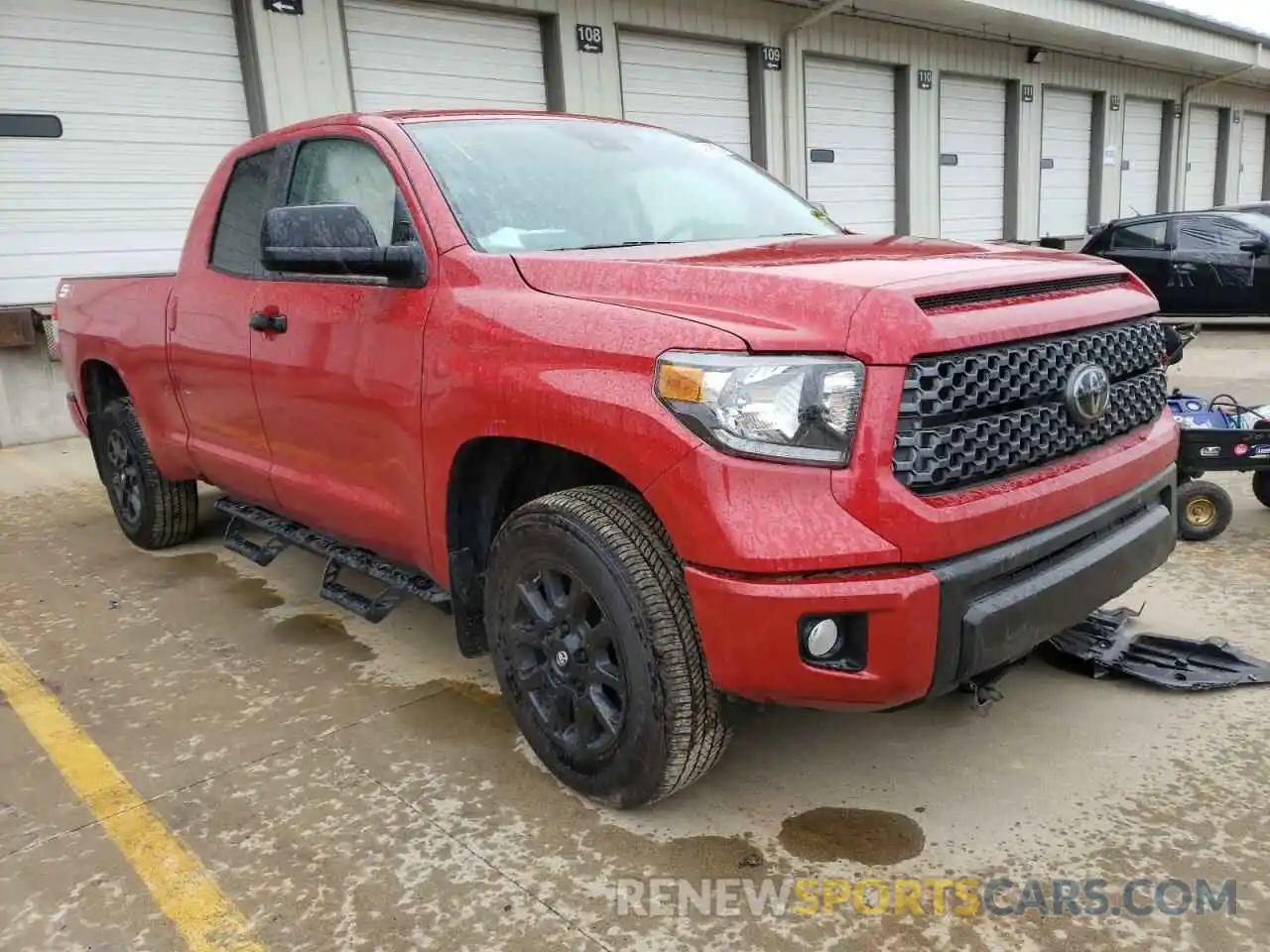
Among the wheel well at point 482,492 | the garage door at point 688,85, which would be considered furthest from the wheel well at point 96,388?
the garage door at point 688,85

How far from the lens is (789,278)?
2264mm

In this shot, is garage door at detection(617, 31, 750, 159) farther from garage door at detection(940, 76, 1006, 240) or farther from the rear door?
the rear door

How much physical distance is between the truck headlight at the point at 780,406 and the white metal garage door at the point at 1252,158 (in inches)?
1175

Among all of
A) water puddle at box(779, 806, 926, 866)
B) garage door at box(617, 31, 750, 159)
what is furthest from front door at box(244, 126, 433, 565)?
garage door at box(617, 31, 750, 159)

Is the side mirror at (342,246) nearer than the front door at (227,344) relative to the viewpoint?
Yes

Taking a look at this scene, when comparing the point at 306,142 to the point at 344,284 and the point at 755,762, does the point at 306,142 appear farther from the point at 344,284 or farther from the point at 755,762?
the point at 755,762

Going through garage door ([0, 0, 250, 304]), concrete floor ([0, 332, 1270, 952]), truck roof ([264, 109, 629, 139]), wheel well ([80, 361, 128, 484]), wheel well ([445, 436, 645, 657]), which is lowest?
concrete floor ([0, 332, 1270, 952])

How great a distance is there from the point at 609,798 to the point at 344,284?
1789mm

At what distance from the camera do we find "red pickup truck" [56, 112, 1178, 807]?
2.13 m

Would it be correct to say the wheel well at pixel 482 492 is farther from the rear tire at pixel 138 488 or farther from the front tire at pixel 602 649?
the rear tire at pixel 138 488

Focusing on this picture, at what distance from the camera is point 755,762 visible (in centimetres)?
289

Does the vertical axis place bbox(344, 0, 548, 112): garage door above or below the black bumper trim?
above

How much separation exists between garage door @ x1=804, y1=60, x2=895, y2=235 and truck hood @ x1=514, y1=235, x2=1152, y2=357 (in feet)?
40.6

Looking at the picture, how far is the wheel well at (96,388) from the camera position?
5.22 m
